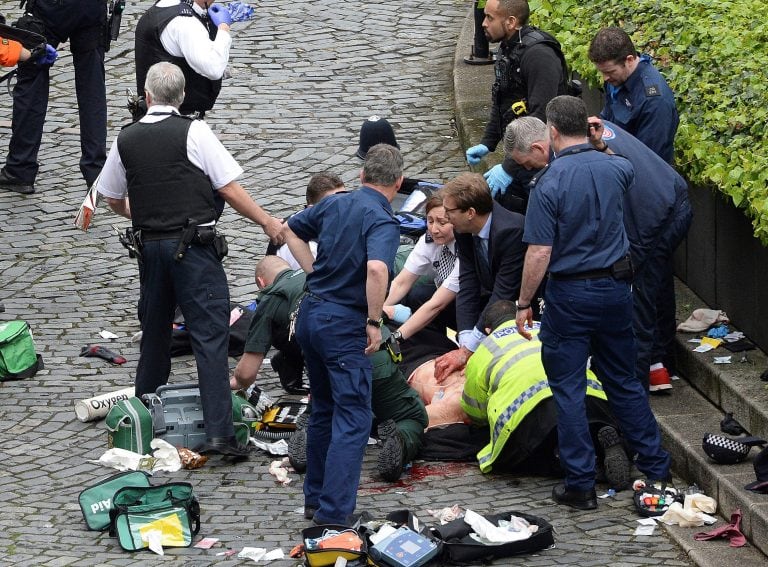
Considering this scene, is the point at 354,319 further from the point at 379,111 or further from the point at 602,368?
the point at 379,111

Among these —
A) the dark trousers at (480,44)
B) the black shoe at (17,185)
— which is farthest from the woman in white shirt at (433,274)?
the dark trousers at (480,44)

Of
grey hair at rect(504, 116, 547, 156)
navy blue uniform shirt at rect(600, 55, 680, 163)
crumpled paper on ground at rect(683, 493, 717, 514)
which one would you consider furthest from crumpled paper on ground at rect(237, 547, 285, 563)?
navy blue uniform shirt at rect(600, 55, 680, 163)

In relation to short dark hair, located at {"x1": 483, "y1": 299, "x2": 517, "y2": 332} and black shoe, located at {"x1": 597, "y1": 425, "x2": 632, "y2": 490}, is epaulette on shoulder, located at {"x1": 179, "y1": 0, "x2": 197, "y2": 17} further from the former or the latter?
black shoe, located at {"x1": 597, "y1": 425, "x2": 632, "y2": 490}

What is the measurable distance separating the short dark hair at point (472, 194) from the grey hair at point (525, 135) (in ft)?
1.11

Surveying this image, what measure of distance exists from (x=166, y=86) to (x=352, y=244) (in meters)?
1.59

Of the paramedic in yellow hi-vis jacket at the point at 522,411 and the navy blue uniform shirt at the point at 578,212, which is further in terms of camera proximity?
the paramedic in yellow hi-vis jacket at the point at 522,411

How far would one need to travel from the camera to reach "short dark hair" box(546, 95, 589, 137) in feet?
22.3

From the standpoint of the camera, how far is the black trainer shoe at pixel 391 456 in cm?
727

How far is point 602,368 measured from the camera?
6953mm

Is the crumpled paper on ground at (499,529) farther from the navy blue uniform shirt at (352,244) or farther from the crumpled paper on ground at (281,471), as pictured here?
the crumpled paper on ground at (281,471)

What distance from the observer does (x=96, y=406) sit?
807 centimetres

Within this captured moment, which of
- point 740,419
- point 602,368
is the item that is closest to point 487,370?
point 602,368

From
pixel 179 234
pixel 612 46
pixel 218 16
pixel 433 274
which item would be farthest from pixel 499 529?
pixel 218 16

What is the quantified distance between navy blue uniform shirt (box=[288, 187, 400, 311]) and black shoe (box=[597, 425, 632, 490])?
1425 mm
